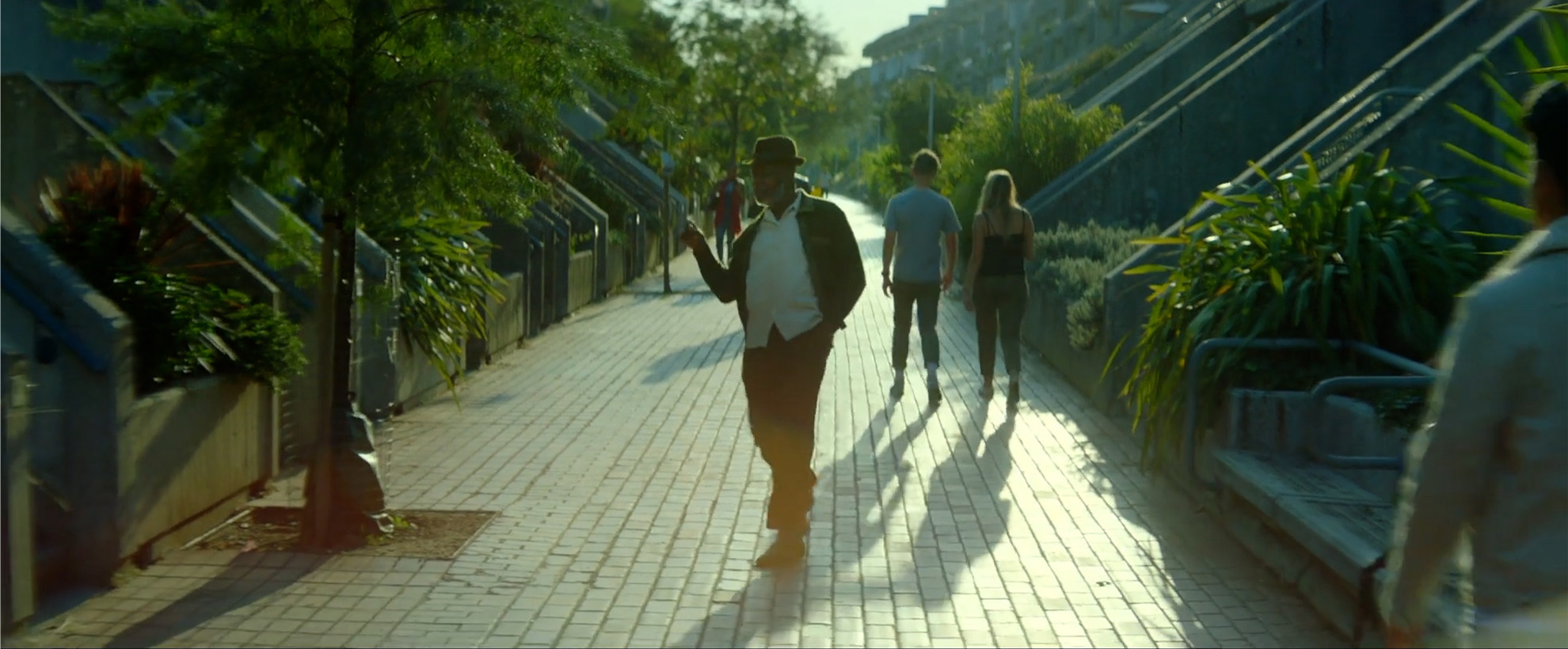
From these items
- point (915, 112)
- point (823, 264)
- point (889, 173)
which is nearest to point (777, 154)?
point (823, 264)

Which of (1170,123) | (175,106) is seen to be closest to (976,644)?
(175,106)

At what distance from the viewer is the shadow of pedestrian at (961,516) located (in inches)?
268

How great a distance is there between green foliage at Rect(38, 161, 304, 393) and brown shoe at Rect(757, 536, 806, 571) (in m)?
2.50

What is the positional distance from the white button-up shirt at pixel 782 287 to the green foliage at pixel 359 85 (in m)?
0.97

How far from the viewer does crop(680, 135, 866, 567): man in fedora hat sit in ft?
23.6

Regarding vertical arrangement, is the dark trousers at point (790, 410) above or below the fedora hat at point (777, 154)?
below

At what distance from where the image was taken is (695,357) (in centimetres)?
1554

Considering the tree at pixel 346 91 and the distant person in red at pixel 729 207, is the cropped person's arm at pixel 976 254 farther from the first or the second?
the distant person in red at pixel 729 207

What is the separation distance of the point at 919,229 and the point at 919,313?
2.20 ft

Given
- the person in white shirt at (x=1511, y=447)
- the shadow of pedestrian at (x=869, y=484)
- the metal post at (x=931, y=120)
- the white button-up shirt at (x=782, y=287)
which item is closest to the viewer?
the person in white shirt at (x=1511, y=447)

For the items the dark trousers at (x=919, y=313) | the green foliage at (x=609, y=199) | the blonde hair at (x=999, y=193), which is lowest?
the dark trousers at (x=919, y=313)

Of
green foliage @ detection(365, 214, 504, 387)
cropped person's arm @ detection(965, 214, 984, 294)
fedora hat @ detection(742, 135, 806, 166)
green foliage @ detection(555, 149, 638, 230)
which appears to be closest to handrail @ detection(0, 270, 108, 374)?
fedora hat @ detection(742, 135, 806, 166)

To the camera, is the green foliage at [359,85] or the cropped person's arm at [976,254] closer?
the green foliage at [359,85]

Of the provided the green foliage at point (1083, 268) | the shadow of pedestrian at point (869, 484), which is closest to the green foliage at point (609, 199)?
the green foliage at point (1083, 268)
